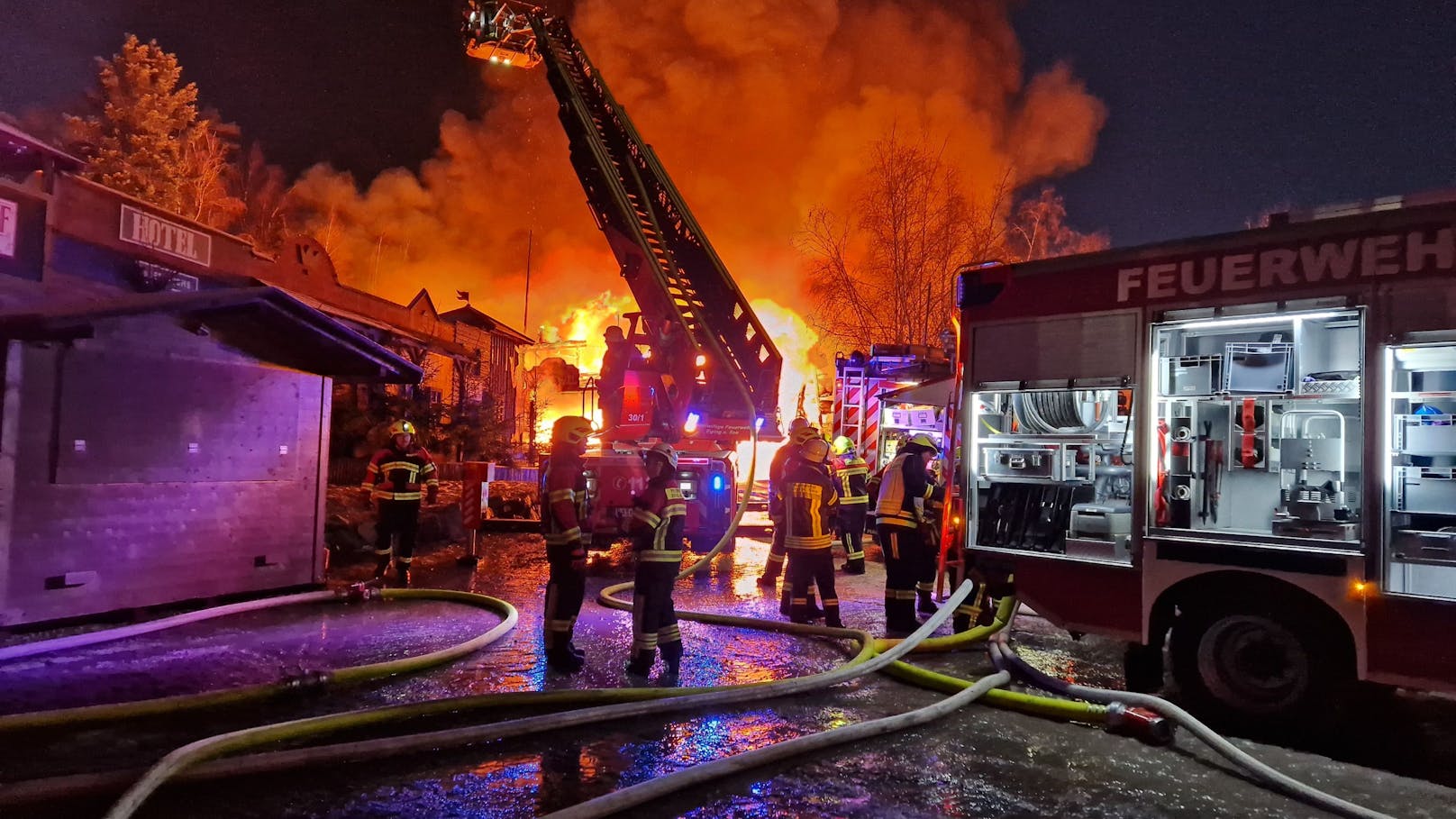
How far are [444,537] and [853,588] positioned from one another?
6.87 metres

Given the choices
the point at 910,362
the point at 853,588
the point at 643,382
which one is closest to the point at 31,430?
the point at 643,382

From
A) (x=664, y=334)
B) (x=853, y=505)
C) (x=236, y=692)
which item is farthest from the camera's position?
(x=664, y=334)

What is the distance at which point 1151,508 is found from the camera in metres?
4.97

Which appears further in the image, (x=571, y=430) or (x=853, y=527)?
(x=853, y=527)

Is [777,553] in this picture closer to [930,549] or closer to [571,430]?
[930,549]

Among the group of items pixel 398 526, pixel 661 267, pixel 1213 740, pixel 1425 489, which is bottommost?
pixel 1213 740

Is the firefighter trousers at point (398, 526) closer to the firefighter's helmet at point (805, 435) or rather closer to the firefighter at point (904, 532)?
the firefighter's helmet at point (805, 435)

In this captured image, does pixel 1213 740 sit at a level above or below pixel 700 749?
above

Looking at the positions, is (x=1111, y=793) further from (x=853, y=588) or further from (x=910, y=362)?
(x=910, y=362)

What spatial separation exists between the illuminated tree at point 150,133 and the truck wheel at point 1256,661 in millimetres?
30294

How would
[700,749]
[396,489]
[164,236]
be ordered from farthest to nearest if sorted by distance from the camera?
[396,489] < [164,236] < [700,749]

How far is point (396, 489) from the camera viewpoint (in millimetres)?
8875

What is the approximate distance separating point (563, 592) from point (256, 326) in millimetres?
4085

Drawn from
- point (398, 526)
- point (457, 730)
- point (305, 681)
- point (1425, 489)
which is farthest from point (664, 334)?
point (1425, 489)
